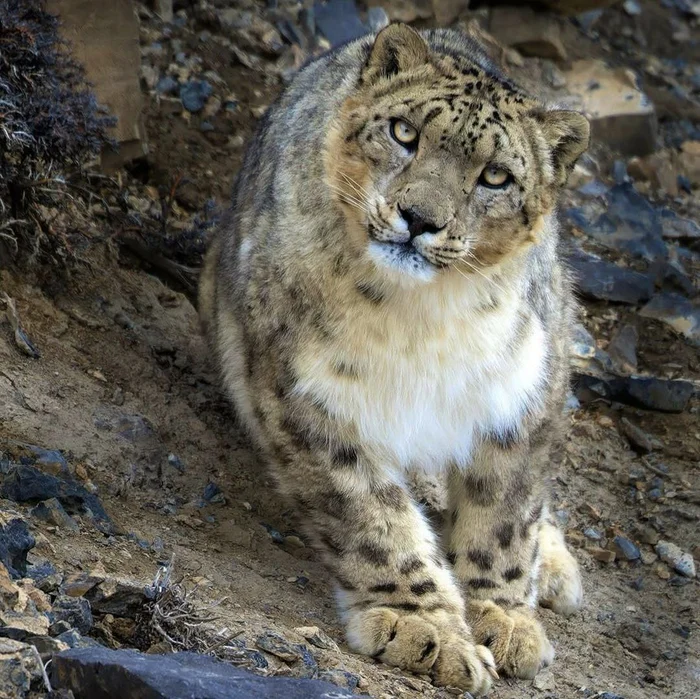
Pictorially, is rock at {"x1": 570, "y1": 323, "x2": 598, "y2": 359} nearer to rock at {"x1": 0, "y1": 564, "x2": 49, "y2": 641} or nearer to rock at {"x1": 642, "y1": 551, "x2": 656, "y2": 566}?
rock at {"x1": 642, "y1": 551, "x2": 656, "y2": 566}

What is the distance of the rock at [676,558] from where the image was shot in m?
6.25

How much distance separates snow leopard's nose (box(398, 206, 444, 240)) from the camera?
14.1ft

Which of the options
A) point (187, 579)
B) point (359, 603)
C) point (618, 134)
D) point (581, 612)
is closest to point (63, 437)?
point (187, 579)

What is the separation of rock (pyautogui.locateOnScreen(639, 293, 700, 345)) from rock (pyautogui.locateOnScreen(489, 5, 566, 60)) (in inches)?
124

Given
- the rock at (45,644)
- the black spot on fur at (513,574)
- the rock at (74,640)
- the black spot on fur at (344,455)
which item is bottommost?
the black spot on fur at (513,574)

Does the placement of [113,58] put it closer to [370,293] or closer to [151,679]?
[370,293]

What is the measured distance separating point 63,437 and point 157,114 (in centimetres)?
341

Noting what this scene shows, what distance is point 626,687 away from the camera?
→ 5.09 m

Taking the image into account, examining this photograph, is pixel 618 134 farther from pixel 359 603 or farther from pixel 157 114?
pixel 359 603

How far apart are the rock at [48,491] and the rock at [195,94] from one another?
405 centimetres

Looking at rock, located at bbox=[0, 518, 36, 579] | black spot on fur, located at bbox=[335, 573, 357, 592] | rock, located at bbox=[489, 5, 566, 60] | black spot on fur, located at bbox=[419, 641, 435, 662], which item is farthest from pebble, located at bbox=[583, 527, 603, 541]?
rock, located at bbox=[489, 5, 566, 60]

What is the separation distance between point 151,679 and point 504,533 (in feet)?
7.57

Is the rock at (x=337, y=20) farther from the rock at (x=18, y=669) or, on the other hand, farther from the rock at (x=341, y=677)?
the rock at (x=18, y=669)

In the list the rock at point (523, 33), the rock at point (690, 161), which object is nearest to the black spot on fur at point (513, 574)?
the rock at point (690, 161)
